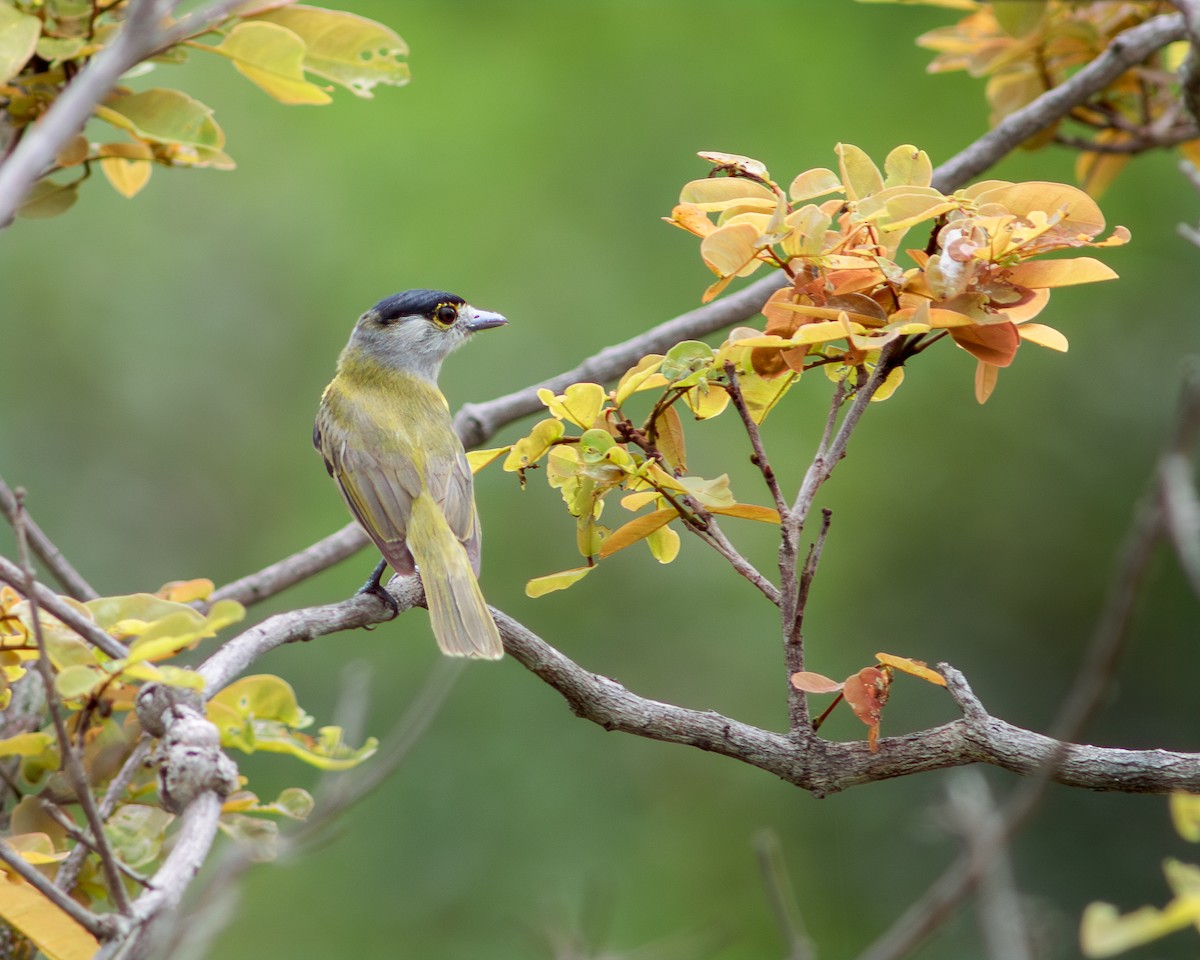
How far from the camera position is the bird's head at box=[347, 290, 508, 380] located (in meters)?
4.52

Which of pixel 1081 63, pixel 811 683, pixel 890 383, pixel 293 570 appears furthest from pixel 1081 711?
pixel 1081 63

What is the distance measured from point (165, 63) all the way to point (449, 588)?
A: 4.14ft

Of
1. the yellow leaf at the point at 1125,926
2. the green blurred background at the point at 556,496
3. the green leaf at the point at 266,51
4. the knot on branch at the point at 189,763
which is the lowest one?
the green blurred background at the point at 556,496

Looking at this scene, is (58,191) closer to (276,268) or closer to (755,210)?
(755,210)

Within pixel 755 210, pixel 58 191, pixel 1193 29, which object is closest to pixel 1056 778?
pixel 755 210

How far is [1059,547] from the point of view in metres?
6.64

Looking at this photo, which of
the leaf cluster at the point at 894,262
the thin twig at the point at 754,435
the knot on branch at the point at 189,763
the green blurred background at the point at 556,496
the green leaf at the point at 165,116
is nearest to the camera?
the knot on branch at the point at 189,763

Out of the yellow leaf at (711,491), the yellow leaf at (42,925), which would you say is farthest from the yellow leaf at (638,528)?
the yellow leaf at (42,925)

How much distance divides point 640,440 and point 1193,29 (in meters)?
1.61

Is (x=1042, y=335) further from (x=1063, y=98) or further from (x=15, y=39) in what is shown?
(x=15, y=39)

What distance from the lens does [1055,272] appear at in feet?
6.60

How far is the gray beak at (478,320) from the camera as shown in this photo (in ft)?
14.7

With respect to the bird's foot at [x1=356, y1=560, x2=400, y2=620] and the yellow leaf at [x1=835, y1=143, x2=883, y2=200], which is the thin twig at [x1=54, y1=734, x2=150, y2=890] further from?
the yellow leaf at [x1=835, y1=143, x2=883, y2=200]

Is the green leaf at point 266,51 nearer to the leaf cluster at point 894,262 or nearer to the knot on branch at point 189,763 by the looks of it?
the leaf cluster at point 894,262
